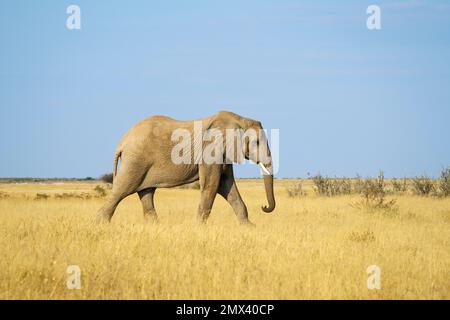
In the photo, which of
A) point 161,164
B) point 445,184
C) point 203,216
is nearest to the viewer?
point 203,216

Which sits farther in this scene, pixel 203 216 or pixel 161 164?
pixel 161 164

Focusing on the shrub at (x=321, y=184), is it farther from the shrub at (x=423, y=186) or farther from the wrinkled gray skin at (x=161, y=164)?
the wrinkled gray skin at (x=161, y=164)

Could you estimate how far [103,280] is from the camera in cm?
679

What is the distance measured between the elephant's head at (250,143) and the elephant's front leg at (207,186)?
0.61 m

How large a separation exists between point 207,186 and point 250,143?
4.59ft

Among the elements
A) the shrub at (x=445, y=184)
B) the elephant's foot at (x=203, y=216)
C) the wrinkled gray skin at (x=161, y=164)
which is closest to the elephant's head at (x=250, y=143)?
the wrinkled gray skin at (x=161, y=164)

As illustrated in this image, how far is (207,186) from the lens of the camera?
40.7 ft

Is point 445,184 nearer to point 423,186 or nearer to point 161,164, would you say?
point 423,186

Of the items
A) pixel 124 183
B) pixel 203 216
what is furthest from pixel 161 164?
pixel 203 216

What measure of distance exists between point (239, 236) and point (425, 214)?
8.45m

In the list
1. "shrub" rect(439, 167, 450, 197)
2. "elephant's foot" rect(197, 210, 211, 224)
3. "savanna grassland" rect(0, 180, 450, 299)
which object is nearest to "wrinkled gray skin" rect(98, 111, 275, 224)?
"elephant's foot" rect(197, 210, 211, 224)

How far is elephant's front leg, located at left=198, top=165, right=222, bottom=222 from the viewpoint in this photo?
12367mm
